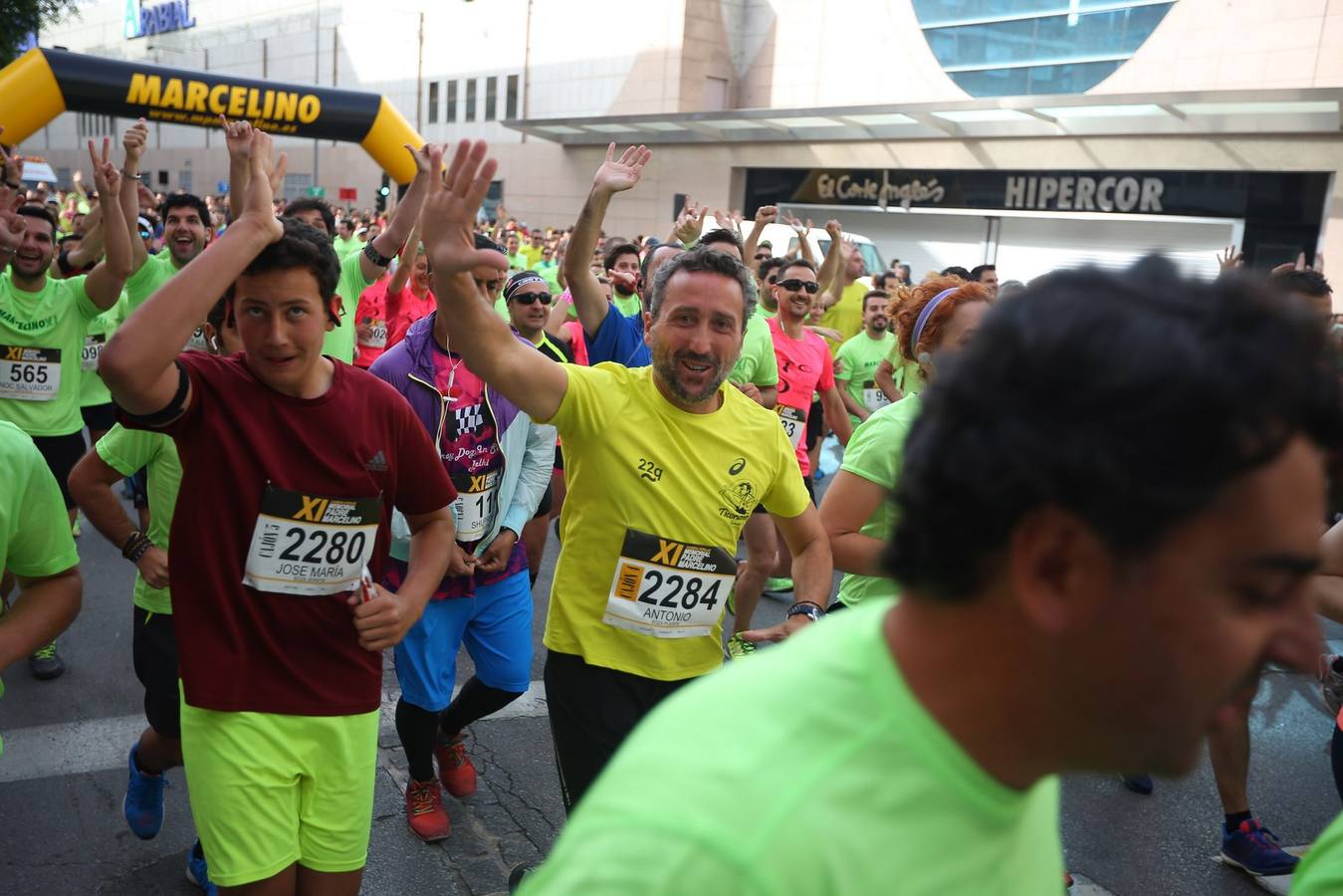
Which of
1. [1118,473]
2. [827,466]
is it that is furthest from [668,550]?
[827,466]

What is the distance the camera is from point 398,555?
3990mm

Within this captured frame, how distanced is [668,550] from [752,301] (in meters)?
0.81

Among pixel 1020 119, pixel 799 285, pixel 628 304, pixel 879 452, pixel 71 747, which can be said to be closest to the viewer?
pixel 879 452

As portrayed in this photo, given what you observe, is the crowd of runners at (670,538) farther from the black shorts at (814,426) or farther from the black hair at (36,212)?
the black shorts at (814,426)

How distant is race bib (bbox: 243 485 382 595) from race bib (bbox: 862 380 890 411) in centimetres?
638

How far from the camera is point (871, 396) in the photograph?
8734mm

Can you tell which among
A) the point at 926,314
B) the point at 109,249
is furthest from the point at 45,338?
the point at 926,314

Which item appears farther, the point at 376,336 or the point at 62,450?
the point at 376,336

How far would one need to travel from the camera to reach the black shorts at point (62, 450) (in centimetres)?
599

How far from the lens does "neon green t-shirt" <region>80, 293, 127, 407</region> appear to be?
22.9 feet

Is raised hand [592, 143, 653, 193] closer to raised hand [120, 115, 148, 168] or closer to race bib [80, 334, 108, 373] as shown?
raised hand [120, 115, 148, 168]

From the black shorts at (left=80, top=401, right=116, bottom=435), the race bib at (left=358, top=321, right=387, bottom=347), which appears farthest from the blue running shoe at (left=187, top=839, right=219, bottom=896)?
the race bib at (left=358, top=321, right=387, bottom=347)

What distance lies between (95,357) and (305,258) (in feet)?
18.2

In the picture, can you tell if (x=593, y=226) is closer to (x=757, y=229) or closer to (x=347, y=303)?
(x=347, y=303)
